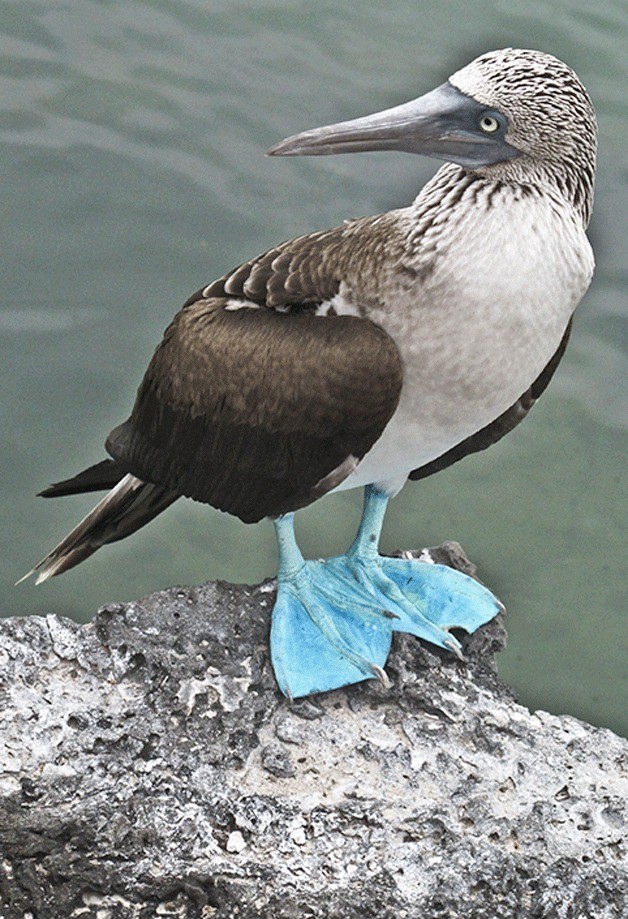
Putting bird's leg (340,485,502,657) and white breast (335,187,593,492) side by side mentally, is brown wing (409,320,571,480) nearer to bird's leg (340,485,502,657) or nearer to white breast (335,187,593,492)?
bird's leg (340,485,502,657)

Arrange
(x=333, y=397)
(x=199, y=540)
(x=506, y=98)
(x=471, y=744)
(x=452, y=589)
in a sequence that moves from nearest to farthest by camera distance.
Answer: (x=506, y=98), (x=333, y=397), (x=471, y=744), (x=452, y=589), (x=199, y=540)

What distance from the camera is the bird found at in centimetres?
272

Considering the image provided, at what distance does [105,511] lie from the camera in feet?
11.3

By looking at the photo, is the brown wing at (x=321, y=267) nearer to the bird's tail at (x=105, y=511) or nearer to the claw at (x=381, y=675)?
the bird's tail at (x=105, y=511)

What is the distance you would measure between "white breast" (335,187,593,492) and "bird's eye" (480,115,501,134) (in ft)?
0.44

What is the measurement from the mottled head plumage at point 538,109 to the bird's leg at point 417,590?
109cm

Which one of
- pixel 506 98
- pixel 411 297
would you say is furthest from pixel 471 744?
pixel 506 98

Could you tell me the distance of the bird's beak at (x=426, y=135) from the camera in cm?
270

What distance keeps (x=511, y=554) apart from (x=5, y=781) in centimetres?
230

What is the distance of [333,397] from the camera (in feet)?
9.30

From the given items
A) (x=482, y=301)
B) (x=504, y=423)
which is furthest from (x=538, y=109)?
(x=504, y=423)

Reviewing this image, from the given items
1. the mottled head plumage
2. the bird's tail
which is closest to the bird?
the mottled head plumage

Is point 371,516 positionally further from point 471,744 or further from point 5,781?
point 5,781

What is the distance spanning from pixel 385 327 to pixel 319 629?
33.9 inches
